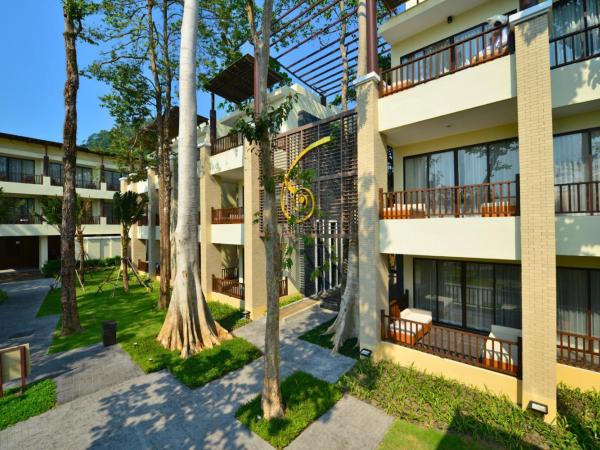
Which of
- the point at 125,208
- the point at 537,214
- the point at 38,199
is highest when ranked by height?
the point at 38,199

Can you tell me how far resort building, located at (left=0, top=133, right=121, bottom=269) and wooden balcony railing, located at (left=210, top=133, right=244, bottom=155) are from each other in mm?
13848

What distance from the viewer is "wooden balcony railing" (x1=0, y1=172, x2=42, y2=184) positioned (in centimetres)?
2495

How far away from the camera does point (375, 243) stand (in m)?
8.14

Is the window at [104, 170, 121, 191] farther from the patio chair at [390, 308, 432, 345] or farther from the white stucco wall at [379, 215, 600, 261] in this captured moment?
the patio chair at [390, 308, 432, 345]

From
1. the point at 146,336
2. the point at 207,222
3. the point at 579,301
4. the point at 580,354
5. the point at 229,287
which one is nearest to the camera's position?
the point at 580,354

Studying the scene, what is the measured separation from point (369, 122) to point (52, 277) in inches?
1111

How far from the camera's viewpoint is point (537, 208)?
5828 millimetres

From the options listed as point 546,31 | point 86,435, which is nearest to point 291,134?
point 546,31

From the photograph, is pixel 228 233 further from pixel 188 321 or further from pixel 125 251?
pixel 125 251

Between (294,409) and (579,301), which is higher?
(579,301)

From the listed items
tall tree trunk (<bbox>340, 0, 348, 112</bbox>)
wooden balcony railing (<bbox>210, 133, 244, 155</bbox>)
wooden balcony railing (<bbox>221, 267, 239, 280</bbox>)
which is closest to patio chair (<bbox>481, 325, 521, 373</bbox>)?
tall tree trunk (<bbox>340, 0, 348, 112</bbox>)

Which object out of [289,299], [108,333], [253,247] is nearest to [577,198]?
[253,247]

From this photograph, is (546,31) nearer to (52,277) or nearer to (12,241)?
(52,277)

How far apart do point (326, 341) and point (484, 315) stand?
5.20m
